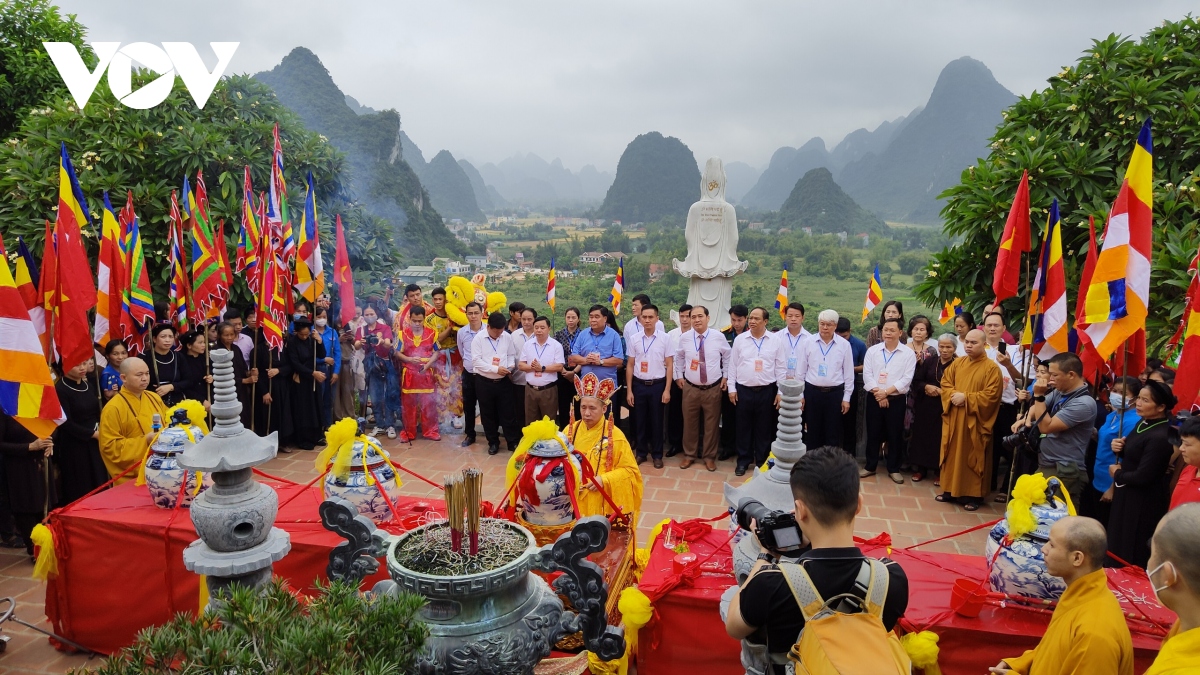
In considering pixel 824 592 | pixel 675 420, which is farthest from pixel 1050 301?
pixel 824 592

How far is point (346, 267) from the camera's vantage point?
26.8 ft

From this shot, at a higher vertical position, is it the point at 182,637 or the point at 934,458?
the point at 182,637

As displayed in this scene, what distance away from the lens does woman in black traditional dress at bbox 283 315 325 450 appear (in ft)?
26.7

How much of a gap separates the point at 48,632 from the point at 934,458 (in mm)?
7269

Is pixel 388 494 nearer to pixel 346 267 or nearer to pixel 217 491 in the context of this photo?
pixel 217 491

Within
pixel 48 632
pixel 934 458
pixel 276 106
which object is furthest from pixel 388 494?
pixel 276 106

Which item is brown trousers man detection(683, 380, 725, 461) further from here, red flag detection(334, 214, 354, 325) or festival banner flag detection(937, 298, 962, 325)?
red flag detection(334, 214, 354, 325)

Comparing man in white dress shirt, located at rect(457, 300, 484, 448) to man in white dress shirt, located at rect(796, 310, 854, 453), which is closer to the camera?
man in white dress shirt, located at rect(796, 310, 854, 453)

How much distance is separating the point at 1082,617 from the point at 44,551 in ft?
16.8

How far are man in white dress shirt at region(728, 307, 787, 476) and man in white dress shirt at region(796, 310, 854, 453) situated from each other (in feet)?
0.91

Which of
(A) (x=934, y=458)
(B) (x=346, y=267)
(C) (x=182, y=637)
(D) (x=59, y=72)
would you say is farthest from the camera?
(D) (x=59, y=72)

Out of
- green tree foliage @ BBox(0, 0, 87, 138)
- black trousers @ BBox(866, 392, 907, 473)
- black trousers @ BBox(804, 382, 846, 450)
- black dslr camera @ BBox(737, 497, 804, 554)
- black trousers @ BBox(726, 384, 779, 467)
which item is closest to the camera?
black dslr camera @ BBox(737, 497, 804, 554)

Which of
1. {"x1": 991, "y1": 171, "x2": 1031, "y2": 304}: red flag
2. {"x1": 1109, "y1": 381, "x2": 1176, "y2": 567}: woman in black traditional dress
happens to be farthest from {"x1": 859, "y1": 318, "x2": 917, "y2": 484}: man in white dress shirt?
{"x1": 1109, "y1": 381, "x2": 1176, "y2": 567}: woman in black traditional dress

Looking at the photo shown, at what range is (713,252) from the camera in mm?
11406
